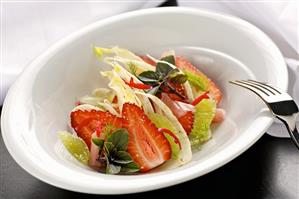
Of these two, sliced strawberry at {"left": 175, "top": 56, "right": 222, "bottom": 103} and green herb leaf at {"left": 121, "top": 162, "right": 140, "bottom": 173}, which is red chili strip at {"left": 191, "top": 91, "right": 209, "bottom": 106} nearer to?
sliced strawberry at {"left": 175, "top": 56, "right": 222, "bottom": 103}

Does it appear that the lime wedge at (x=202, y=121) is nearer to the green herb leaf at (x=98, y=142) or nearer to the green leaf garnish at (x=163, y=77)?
the green leaf garnish at (x=163, y=77)

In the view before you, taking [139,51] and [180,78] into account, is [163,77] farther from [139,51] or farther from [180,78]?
[139,51]

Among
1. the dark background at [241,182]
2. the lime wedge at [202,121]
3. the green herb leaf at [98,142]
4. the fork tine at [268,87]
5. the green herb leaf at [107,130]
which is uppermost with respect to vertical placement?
the fork tine at [268,87]

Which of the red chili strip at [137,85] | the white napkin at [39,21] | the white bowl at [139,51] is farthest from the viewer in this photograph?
the white napkin at [39,21]

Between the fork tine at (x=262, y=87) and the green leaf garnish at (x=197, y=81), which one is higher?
the fork tine at (x=262, y=87)

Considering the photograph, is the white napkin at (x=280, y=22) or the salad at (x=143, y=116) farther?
the white napkin at (x=280, y=22)

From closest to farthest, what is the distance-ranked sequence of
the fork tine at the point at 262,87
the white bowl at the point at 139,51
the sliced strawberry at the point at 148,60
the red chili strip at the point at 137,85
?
the white bowl at the point at 139,51 < the fork tine at the point at 262,87 < the red chili strip at the point at 137,85 < the sliced strawberry at the point at 148,60

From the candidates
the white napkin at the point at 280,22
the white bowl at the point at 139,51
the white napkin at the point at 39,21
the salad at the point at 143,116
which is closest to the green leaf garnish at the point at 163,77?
the salad at the point at 143,116

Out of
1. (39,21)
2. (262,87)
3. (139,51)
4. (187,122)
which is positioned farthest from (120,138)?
(39,21)
